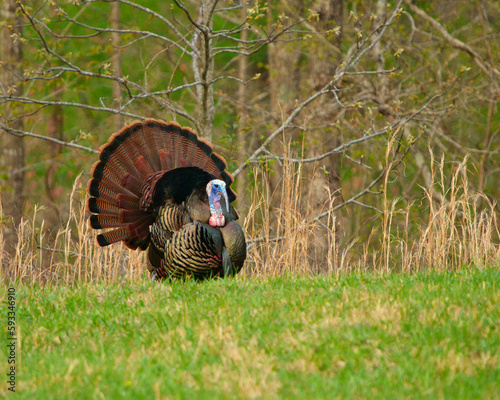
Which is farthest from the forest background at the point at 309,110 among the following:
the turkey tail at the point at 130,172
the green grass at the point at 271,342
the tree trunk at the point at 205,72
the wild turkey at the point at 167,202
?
the green grass at the point at 271,342

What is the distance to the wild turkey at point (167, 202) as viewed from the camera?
5551 millimetres

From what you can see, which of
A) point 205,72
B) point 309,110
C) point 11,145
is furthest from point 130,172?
point 11,145

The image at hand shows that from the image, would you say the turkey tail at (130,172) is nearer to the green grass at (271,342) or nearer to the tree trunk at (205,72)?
the tree trunk at (205,72)

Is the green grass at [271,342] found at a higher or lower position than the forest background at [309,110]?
lower

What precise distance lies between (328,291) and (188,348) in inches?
54.5

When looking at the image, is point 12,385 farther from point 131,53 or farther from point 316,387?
point 131,53

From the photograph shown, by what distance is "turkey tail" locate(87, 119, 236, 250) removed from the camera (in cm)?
632

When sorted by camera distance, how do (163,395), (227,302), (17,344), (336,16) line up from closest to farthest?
(163,395)
(17,344)
(227,302)
(336,16)

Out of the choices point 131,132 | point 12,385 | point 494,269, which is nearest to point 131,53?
point 131,132

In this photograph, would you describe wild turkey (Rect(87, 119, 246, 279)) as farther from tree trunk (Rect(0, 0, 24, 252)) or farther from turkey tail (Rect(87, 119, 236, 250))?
tree trunk (Rect(0, 0, 24, 252))

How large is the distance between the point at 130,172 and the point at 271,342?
331cm

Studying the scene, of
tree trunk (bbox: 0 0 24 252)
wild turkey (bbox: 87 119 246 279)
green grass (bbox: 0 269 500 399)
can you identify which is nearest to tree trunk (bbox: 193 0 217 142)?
wild turkey (bbox: 87 119 246 279)

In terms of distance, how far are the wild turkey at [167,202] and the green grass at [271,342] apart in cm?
75

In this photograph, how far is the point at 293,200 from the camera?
678 cm
